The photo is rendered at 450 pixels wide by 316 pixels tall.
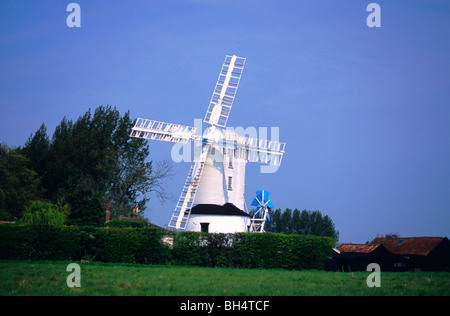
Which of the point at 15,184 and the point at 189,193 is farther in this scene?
the point at 15,184

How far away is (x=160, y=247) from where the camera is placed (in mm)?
31203

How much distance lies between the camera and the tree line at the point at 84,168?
52166mm

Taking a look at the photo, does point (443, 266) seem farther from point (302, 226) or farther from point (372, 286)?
point (302, 226)

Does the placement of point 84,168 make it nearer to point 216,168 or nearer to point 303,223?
point 216,168

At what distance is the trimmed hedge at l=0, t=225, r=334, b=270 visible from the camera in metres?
28.4

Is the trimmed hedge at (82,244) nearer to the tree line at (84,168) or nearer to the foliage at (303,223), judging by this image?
the tree line at (84,168)

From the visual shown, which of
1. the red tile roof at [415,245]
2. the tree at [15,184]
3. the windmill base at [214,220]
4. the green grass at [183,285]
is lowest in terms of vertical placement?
the red tile roof at [415,245]

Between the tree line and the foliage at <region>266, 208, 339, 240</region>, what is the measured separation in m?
42.9

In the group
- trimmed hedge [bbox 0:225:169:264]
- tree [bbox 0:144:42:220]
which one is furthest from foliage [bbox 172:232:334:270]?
tree [bbox 0:144:42:220]

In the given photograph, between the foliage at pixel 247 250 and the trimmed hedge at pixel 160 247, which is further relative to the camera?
the foliage at pixel 247 250

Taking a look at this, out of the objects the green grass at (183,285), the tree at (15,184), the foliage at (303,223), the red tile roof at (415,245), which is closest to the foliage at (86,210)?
the tree at (15,184)

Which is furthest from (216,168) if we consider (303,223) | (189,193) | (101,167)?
(303,223)

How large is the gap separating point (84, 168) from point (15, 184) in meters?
7.27
